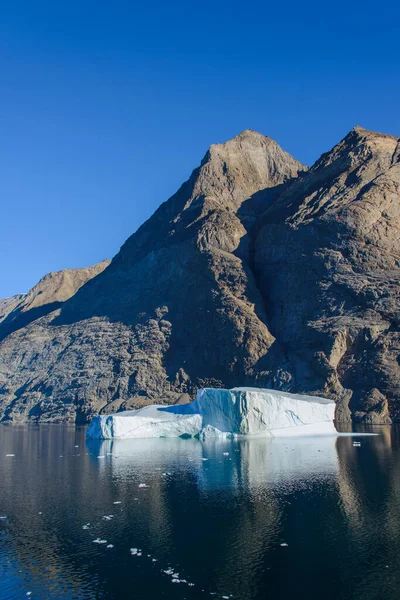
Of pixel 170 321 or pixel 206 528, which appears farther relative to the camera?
pixel 170 321

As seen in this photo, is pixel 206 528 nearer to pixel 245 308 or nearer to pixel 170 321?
pixel 245 308

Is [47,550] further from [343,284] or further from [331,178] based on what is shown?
[331,178]

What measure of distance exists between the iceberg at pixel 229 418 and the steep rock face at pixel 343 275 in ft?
100

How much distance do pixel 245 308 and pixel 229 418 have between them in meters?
57.3

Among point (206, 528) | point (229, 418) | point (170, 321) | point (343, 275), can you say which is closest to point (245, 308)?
point (170, 321)

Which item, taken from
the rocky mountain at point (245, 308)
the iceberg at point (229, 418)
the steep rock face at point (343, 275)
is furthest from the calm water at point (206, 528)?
the rocky mountain at point (245, 308)

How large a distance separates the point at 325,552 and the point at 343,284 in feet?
323

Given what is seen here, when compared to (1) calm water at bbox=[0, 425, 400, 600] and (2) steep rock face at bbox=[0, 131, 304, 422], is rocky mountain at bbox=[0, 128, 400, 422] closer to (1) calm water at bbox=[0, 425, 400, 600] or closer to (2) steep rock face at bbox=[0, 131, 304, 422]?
(2) steep rock face at bbox=[0, 131, 304, 422]

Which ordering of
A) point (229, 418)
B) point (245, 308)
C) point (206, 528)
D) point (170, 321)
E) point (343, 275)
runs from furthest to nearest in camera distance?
point (170, 321) → point (245, 308) → point (343, 275) → point (229, 418) → point (206, 528)

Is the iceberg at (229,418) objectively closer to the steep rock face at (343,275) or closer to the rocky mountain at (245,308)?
the steep rock face at (343,275)

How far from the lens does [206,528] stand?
31.1m

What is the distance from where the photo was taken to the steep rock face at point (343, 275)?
108 m

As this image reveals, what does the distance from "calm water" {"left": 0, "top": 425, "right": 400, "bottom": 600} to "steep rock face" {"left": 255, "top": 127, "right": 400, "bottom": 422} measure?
52.2 m

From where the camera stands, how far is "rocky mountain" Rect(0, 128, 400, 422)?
11256 centimetres
